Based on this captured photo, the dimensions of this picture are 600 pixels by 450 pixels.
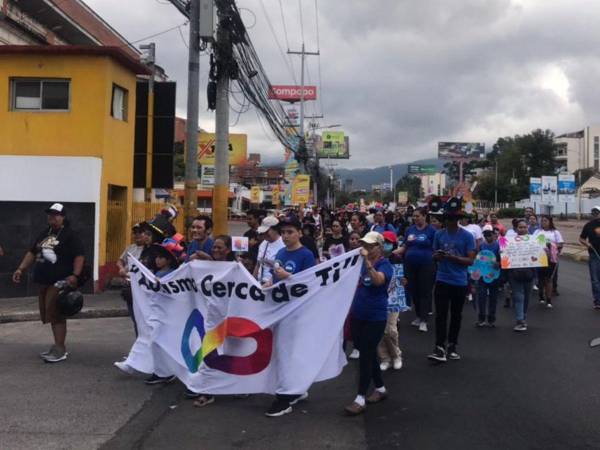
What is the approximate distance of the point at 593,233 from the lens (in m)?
11.7

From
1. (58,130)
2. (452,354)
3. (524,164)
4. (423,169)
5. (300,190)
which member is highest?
(423,169)

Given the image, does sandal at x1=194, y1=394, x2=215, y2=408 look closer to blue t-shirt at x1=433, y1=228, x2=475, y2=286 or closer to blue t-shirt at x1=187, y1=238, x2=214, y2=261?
blue t-shirt at x1=187, y1=238, x2=214, y2=261

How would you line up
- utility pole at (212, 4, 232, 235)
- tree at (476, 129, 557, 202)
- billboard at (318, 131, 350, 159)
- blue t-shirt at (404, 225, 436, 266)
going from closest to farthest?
blue t-shirt at (404, 225, 436, 266)
utility pole at (212, 4, 232, 235)
billboard at (318, 131, 350, 159)
tree at (476, 129, 557, 202)

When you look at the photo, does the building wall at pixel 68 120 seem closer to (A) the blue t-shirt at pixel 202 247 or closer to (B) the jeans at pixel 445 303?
(A) the blue t-shirt at pixel 202 247

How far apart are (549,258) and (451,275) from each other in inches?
222

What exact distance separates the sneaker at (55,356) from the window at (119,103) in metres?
7.97

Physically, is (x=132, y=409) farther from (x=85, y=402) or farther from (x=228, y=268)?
(x=228, y=268)

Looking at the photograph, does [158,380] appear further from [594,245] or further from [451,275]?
[594,245]

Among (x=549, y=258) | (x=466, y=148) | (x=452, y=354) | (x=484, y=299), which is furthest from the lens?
(x=466, y=148)

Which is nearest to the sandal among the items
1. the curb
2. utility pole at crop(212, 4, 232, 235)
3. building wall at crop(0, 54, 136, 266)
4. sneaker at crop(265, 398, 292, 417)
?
sneaker at crop(265, 398, 292, 417)

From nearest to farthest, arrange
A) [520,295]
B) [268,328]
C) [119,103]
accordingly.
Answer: [268,328] < [520,295] < [119,103]

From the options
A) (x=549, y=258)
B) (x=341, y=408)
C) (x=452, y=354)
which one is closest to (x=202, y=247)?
(x=341, y=408)

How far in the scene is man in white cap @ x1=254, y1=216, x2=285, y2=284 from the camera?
7.32 metres

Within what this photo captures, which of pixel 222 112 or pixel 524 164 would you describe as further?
pixel 524 164
